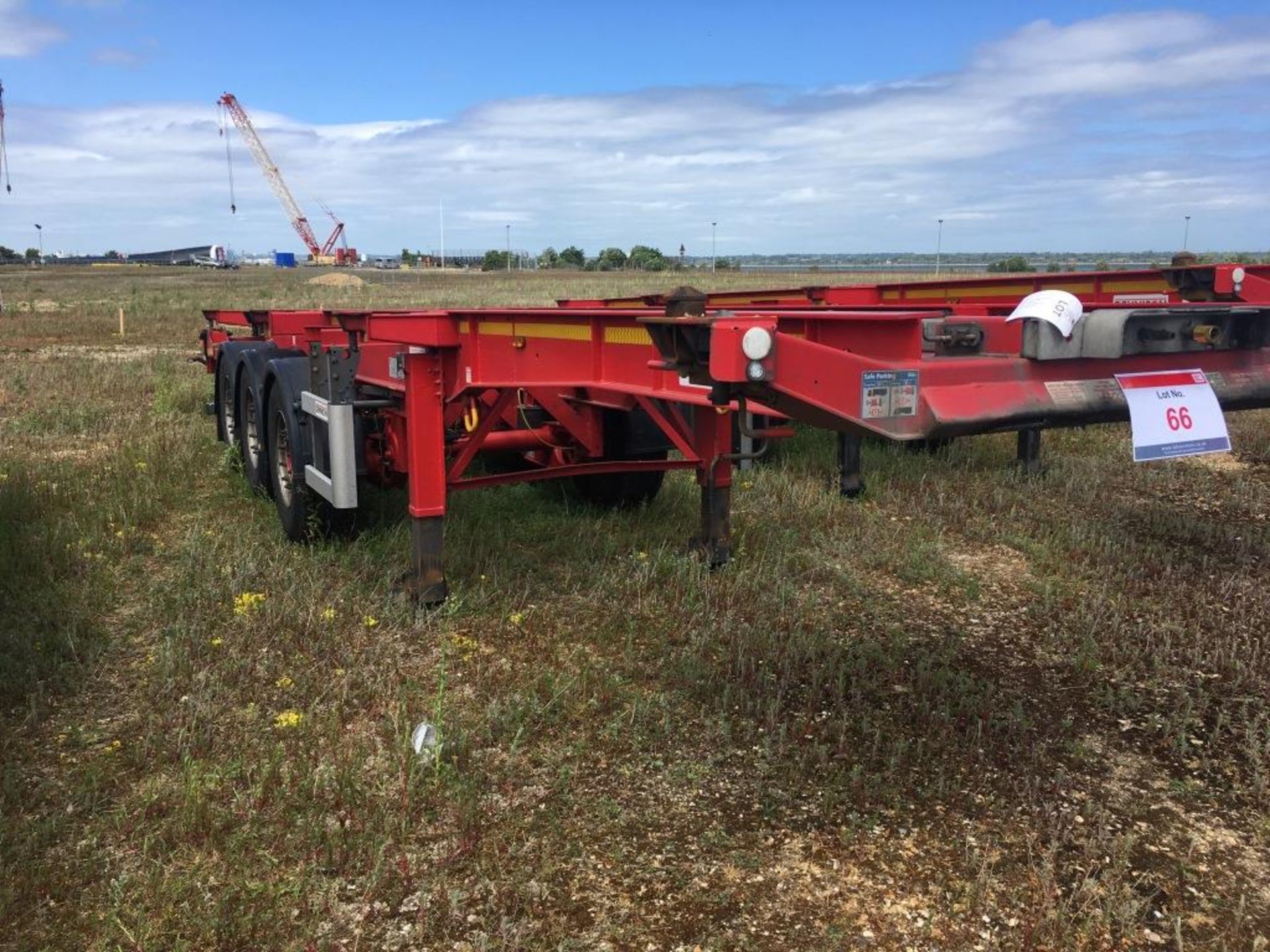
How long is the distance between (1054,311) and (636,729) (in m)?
1.89

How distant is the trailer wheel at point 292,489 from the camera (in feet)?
16.7

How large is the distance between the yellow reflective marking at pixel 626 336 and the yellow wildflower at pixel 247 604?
1.96 metres

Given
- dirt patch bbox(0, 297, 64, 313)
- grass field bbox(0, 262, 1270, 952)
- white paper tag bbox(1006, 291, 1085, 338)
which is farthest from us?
dirt patch bbox(0, 297, 64, 313)

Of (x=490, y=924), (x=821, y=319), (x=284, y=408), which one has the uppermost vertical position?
(x=821, y=319)

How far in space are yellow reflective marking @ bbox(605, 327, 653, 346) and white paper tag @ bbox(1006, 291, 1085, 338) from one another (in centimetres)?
125

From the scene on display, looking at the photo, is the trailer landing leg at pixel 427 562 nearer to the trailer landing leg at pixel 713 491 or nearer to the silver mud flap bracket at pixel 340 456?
the silver mud flap bracket at pixel 340 456

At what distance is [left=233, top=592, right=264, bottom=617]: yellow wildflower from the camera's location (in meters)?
4.22

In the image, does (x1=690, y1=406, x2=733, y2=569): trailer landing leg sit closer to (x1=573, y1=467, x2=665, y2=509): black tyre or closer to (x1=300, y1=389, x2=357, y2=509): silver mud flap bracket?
(x1=573, y1=467, x2=665, y2=509): black tyre

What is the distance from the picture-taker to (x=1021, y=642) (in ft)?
13.8

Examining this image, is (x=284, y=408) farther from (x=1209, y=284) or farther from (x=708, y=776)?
(x=1209, y=284)

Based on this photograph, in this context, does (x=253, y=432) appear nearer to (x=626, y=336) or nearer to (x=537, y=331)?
(x=537, y=331)

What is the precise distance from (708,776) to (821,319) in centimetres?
148

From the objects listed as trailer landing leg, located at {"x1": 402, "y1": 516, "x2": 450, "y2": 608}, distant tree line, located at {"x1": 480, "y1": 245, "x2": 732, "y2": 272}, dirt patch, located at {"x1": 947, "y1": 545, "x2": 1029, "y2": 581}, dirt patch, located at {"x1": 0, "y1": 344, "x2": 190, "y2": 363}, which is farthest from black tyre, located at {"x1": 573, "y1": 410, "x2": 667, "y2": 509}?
distant tree line, located at {"x1": 480, "y1": 245, "x2": 732, "y2": 272}

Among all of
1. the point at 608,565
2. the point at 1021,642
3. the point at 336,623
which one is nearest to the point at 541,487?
the point at 608,565
